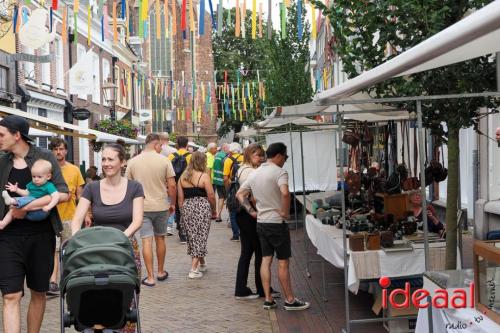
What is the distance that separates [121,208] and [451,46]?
132 inches

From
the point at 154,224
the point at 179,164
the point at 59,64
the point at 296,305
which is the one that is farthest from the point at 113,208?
the point at 59,64

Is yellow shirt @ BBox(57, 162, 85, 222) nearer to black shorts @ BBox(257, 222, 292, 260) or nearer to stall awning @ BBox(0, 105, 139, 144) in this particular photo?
black shorts @ BBox(257, 222, 292, 260)

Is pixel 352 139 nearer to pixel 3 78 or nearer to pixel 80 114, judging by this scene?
pixel 3 78

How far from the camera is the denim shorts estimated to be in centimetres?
902

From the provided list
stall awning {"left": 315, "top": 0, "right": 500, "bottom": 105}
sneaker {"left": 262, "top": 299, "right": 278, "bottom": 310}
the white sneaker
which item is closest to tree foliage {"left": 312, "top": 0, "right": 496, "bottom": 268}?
stall awning {"left": 315, "top": 0, "right": 500, "bottom": 105}

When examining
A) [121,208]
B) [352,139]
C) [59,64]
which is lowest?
[121,208]

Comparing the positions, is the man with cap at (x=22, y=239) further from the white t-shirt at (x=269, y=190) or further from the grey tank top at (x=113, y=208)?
the white t-shirt at (x=269, y=190)

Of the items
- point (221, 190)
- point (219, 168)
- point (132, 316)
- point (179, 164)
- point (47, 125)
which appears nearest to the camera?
point (132, 316)

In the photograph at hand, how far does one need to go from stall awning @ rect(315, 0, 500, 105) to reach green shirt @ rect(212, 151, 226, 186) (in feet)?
33.7

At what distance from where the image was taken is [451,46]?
3.00 m

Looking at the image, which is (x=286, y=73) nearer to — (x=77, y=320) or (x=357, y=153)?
(x=357, y=153)

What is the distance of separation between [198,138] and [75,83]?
41694 mm

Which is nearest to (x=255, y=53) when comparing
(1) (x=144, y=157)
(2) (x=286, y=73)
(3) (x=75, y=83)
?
(2) (x=286, y=73)

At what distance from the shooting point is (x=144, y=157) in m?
9.23
